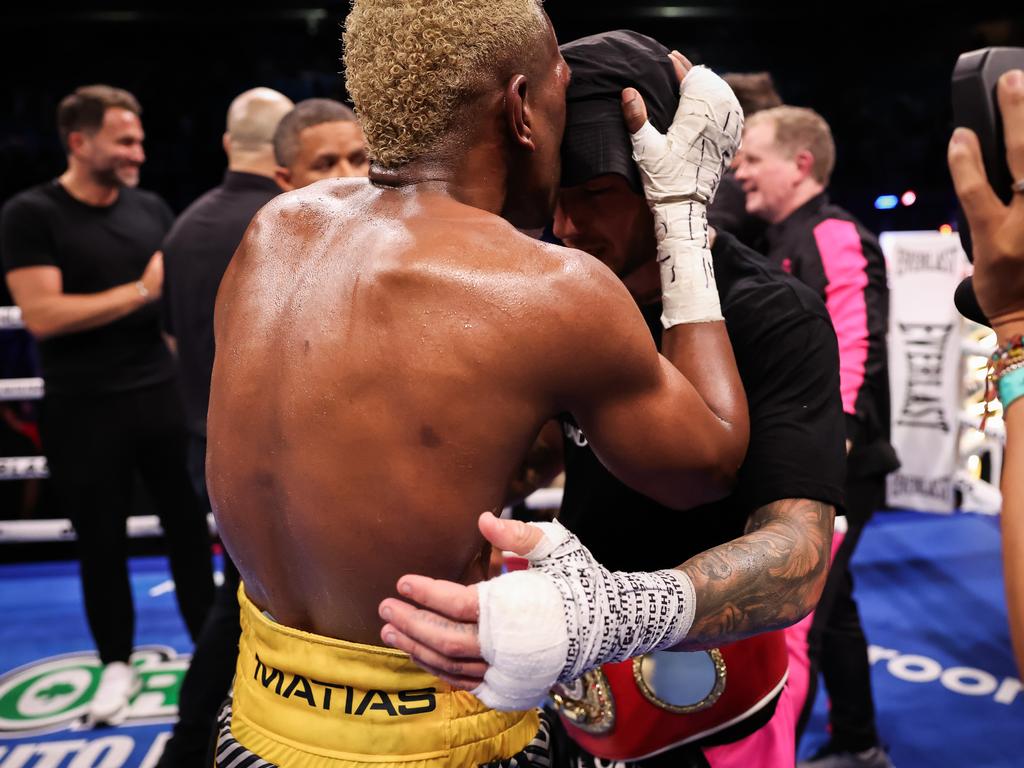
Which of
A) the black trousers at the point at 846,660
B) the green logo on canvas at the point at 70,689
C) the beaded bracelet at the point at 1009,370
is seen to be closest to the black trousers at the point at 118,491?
the green logo on canvas at the point at 70,689

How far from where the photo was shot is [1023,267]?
0.83m

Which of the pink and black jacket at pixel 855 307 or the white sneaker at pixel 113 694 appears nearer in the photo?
the pink and black jacket at pixel 855 307

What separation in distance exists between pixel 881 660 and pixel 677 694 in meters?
2.25

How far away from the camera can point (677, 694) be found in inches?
48.9

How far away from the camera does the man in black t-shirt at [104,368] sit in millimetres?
2977

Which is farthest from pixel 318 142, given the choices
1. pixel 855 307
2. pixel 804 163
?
pixel 855 307

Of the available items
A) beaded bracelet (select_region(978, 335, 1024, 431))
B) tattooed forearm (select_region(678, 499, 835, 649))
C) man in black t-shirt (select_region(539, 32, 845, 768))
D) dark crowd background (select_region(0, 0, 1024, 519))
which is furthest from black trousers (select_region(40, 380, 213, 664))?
dark crowd background (select_region(0, 0, 1024, 519))

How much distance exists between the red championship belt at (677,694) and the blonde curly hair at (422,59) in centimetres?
71

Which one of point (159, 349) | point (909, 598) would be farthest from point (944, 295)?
point (159, 349)

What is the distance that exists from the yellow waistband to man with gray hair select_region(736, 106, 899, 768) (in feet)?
5.43

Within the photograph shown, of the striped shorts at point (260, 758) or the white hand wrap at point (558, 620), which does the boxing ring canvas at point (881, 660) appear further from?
the white hand wrap at point (558, 620)

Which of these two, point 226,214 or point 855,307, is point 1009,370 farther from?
point 226,214

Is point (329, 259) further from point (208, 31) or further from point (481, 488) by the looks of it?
point (208, 31)

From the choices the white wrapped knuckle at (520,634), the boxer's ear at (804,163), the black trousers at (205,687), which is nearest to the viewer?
the white wrapped knuckle at (520,634)
